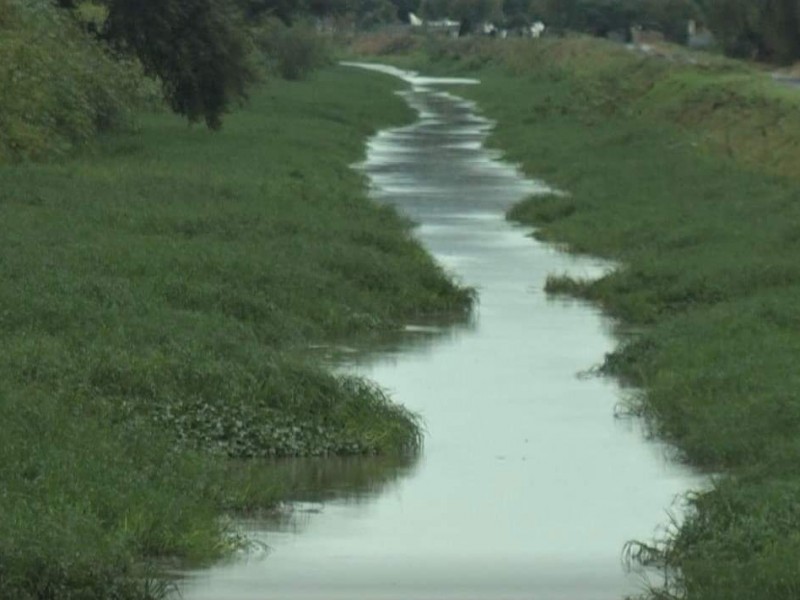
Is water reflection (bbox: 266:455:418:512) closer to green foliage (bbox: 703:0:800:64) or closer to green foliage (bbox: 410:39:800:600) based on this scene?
green foliage (bbox: 410:39:800:600)

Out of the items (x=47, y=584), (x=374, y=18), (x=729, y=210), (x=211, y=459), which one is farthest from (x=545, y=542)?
(x=374, y=18)

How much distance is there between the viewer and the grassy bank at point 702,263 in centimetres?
1053

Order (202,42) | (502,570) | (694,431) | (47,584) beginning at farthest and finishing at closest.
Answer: (202,42)
(694,431)
(502,570)
(47,584)

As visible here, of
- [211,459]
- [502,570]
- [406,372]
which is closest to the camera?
[502,570]

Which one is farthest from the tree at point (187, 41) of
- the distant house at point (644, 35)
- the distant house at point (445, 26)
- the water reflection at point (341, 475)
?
the distant house at point (445, 26)

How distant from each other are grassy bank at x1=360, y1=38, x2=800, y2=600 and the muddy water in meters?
0.42

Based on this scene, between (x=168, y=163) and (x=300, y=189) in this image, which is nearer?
(x=300, y=189)

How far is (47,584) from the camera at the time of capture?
9008mm

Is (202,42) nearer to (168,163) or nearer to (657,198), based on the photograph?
(168,163)

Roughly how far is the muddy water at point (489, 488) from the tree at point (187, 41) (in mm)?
14707

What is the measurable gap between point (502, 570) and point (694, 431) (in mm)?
3673

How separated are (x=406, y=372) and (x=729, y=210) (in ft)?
36.5

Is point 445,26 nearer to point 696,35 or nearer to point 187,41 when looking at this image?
point 696,35

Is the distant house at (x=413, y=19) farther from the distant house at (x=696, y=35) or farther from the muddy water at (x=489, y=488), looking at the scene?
the muddy water at (x=489, y=488)
